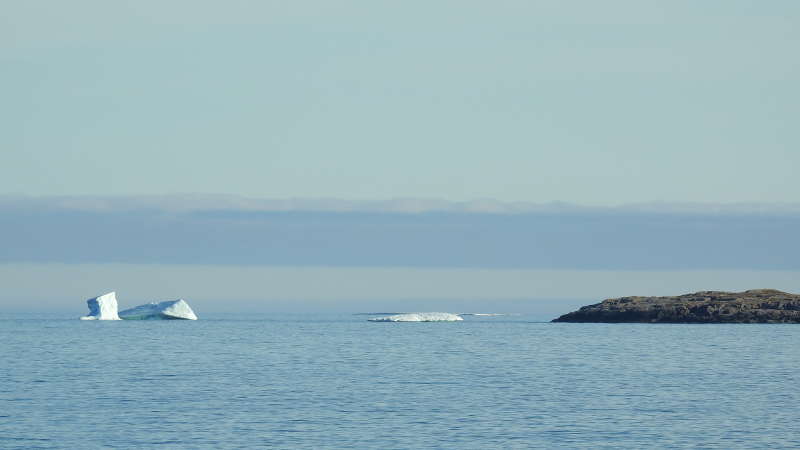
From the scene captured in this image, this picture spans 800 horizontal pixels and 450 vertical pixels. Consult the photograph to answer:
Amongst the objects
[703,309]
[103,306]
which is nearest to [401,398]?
[103,306]

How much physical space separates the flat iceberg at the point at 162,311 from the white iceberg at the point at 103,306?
1.90 m

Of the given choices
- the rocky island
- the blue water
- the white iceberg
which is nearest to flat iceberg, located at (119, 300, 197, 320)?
the white iceberg

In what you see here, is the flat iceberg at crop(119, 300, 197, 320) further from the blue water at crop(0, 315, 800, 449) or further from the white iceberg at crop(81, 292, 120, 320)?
the blue water at crop(0, 315, 800, 449)

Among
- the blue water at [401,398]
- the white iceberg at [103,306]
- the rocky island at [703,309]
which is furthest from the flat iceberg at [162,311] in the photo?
the rocky island at [703,309]

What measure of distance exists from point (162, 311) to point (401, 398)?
105m

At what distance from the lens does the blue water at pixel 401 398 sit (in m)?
40.9

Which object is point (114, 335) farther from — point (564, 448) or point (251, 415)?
point (564, 448)

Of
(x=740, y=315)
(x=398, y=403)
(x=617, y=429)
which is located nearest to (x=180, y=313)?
(x=740, y=315)

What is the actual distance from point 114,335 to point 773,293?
106283mm

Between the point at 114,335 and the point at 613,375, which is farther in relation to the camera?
the point at 114,335

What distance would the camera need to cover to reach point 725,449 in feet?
124

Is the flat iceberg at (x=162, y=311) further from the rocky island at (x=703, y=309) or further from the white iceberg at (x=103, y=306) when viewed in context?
the rocky island at (x=703, y=309)

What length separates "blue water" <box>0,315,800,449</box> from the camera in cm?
4088

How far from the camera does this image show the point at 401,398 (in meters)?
54.5
